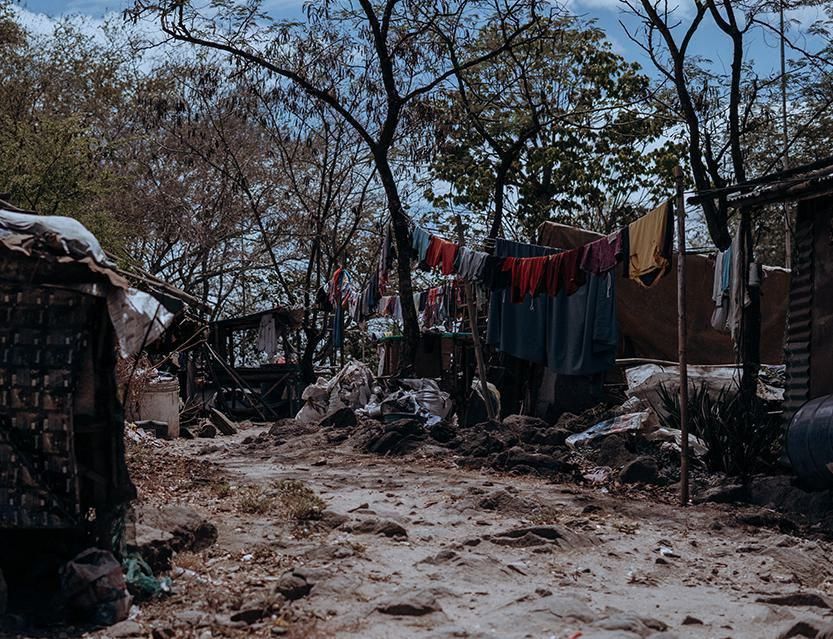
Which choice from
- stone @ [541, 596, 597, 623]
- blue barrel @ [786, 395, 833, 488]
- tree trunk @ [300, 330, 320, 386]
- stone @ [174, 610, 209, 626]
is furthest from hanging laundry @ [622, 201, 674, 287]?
tree trunk @ [300, 330, 320, 386]

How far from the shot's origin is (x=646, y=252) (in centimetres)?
937

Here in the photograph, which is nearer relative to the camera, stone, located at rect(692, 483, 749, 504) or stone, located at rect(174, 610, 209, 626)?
stone, located at rect(174, 610, 209, 626)

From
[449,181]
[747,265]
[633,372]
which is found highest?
[449,181]

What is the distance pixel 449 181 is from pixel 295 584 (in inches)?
749

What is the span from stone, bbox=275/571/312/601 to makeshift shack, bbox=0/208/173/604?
3.91 feet

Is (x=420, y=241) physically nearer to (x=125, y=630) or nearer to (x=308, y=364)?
(x=308, y=364)

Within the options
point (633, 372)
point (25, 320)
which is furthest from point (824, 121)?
point (25, 320)

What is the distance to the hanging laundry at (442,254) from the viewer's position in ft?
44.5

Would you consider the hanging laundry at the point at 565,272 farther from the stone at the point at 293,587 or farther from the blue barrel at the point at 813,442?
the stone at the point at 293,587

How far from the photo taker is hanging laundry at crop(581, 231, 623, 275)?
395 inches

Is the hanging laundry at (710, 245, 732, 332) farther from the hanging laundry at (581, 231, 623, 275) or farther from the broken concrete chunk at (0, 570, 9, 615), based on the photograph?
the broken concrete chunk at (0, 570, 9, 615)

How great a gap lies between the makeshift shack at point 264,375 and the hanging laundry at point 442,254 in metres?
7.29

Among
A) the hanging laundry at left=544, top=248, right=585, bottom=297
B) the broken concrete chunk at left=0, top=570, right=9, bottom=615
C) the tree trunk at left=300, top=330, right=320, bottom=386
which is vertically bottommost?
the broken concrete chunk at left=0, top=570, right=9, bottom=615

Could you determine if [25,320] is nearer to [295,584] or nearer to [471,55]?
[295,584]
